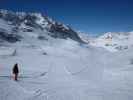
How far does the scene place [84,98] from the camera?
13406 mm

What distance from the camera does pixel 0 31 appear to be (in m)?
159

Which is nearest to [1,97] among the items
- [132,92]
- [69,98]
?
[69,98]

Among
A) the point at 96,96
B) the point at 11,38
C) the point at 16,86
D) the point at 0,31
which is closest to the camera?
the point at 96,96

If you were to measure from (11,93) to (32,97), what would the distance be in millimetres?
1785

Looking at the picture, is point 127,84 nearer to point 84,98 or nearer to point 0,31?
point 84,98

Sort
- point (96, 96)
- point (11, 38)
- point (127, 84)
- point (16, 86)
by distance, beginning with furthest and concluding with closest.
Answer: point (11, 38), point (127, 84), point (16, 86), point (96, 96)

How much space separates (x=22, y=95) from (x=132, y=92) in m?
9.78

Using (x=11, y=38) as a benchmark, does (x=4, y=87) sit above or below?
below

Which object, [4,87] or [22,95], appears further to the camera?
[4,87]

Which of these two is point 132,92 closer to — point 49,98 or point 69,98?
point 69,98

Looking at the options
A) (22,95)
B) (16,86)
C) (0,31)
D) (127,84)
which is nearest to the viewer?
(22,95)

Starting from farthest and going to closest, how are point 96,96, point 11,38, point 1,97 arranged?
point 11,38
point 96,96
point 1,97

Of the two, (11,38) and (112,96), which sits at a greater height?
(11,38)

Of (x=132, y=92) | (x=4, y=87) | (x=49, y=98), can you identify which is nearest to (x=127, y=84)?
(x=132, y=92)
